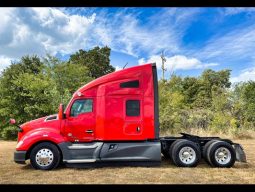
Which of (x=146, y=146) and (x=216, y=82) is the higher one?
(x=216, y=82)

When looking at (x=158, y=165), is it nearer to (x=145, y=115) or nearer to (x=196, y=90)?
(x=145, y=115)

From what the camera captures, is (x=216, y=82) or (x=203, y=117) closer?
(x=203, y=117)

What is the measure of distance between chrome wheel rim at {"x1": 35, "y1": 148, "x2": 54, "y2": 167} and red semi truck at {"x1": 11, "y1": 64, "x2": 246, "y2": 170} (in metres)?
0.04

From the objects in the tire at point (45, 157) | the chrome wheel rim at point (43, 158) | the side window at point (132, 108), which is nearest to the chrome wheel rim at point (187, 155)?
the side window at point (132, 108)

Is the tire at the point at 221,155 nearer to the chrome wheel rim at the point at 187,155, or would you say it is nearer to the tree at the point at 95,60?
the chrome wheel rim at the point at 187,155

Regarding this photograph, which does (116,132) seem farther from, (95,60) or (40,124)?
(95,60)

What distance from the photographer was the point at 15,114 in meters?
28.1

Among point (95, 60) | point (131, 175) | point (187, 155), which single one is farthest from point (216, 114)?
point (95, 60)

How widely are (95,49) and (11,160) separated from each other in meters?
39.2

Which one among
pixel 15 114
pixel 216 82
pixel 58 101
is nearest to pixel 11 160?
pixel 58 101

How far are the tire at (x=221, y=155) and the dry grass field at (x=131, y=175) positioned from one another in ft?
0.78

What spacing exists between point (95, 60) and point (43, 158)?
39.6 meters

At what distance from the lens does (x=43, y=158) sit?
992 cm
